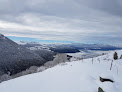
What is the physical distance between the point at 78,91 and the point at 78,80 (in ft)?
5.42

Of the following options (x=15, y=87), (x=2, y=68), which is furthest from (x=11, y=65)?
(x=15, y=87)

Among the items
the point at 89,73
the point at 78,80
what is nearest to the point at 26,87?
the point at 78,80

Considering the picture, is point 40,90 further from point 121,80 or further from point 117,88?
point 121,80

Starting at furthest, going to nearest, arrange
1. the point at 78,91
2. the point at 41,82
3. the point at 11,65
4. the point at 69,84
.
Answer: the point at 11,65, the point at 41,82, the point at 69,84, the point at 78,91

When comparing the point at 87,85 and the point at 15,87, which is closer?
the point at 87,85

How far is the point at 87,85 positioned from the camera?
8.62 meters

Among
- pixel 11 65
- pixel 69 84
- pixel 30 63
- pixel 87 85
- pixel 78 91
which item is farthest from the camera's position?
pixel 30 63

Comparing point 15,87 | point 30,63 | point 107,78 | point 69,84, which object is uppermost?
point 107,78

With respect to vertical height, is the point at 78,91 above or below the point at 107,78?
below

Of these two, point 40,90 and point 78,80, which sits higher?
point 78,80

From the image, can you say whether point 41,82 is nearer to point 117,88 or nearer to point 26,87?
point 26,87

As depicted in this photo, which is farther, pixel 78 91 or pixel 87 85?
pixel 87 85

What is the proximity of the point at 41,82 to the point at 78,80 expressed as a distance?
2949 millimetres

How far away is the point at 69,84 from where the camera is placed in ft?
30.3
